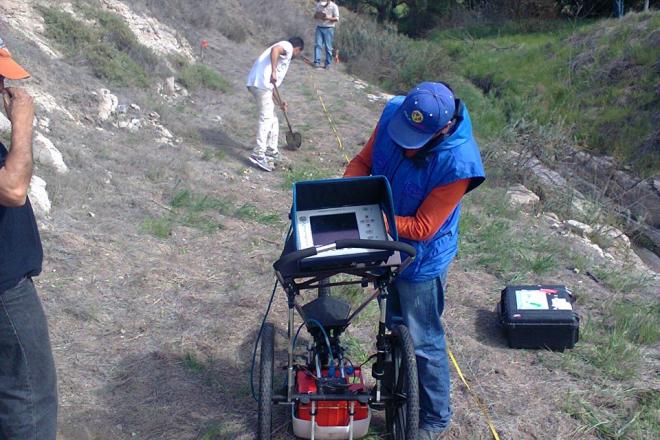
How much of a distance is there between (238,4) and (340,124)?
936cm

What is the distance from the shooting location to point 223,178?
8461 mm

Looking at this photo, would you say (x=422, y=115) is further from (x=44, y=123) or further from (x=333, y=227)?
(x=44, y=123)

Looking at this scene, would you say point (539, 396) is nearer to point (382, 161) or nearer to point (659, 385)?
point (659, 385)

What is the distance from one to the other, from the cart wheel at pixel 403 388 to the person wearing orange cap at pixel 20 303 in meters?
1.57

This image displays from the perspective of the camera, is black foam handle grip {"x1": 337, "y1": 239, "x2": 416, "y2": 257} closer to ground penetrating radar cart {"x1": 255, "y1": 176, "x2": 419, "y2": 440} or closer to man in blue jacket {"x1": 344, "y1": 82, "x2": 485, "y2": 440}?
ground penetrating radar cart {"x1": 255, "y1": 176, "x2": 419, "y2": 440}

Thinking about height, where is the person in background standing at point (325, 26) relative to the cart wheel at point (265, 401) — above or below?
below

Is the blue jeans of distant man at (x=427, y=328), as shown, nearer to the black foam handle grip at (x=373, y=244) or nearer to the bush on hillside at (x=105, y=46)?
the black foam handle grip at (x=373, y=244)

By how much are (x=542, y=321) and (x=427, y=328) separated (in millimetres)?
1592

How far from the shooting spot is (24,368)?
305cm

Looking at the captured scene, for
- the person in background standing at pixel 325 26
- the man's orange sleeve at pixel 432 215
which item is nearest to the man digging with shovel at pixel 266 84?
the man's orange sleeve at pixel 432 215

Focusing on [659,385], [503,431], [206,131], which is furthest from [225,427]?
[206,131]

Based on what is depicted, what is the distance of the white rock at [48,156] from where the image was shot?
6.96m

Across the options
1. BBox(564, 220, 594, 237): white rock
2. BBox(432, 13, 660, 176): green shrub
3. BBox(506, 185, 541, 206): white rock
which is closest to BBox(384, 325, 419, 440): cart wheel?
BBox(564, 220, 594, 237): white rock

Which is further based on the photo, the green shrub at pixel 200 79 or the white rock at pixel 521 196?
the green shrub at pixel 200 79
